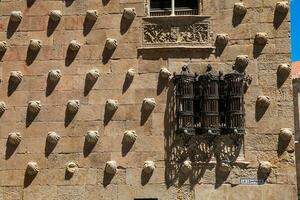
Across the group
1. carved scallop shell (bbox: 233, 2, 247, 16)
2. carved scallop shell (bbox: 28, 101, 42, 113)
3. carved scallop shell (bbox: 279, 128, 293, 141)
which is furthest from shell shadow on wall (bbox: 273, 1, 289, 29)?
carved scallop shell (bbox: 28, 101, 42, 113)

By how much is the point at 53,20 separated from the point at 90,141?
2.35 m

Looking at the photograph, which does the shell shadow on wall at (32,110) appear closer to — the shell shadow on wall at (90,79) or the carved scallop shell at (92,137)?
the shell shadow on wall at (90,79)

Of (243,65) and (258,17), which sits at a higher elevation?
(258,17)

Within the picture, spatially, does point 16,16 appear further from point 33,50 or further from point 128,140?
point 128,140

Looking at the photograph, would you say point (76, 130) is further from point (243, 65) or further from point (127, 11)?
point (243, 65)

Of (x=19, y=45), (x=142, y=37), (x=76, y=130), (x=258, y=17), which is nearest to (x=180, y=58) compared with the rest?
(x=142, y=37)

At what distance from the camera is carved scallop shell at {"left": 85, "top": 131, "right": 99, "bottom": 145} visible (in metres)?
8.84

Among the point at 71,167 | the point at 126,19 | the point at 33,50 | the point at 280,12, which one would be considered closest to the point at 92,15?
the point at 126,19

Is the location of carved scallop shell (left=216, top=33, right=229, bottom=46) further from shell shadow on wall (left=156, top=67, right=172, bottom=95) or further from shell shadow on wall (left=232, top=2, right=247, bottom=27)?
shell shadow on wall (left=156, top=67, right=172, bottom=95)

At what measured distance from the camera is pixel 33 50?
937cm

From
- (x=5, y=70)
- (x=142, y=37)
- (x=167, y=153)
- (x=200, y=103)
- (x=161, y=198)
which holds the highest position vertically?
(x=142, y=37)

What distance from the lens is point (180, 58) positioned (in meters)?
9.09

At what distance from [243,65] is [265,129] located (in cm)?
115

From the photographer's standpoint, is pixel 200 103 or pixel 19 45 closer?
pixel 200 103
